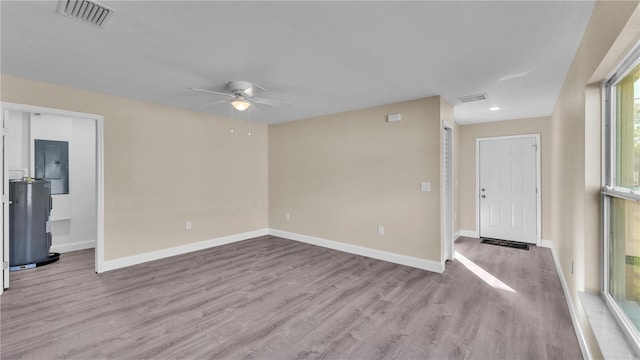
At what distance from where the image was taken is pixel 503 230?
5.46 m

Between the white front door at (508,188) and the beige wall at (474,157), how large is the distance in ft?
0.38

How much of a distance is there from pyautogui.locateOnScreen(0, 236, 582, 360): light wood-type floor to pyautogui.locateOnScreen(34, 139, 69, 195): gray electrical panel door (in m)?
1.47

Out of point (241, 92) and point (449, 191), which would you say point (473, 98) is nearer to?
point (449, 191)

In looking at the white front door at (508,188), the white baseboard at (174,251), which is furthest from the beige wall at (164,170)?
the white front door at (508,188)

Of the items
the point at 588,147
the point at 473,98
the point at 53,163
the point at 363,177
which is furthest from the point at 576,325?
the point at 53,163

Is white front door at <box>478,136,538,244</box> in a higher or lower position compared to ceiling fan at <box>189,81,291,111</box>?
lower

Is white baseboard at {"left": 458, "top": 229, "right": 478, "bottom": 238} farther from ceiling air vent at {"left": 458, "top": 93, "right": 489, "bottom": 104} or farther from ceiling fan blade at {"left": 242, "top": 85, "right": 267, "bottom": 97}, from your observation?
ceiling fan blade at {"left": 242, "top": 85, "right": 267, "bottom": 97}

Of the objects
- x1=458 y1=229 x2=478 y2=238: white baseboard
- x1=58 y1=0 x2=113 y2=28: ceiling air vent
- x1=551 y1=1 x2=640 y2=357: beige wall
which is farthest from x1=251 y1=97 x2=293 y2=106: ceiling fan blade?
x1=458 y1=229 x2=478 y2=238: white baseboard

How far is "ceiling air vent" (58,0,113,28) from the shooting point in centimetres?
180

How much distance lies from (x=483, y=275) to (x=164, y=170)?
4.83 meters

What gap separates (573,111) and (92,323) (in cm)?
468

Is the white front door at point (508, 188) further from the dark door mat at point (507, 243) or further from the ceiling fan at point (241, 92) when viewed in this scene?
the ceiling fan at point (241, 92)

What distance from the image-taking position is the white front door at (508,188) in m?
5.18

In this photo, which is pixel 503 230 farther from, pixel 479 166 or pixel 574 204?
pixel 574 204
